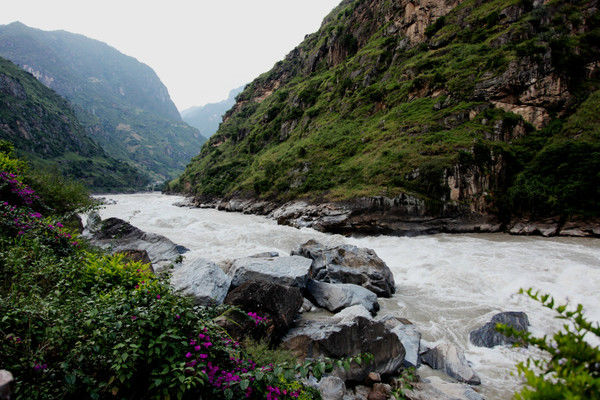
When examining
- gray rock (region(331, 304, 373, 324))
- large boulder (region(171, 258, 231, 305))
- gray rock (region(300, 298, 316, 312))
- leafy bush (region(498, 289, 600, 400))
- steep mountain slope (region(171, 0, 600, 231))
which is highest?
steep mountain slope (region(171, 0, 600, 231))

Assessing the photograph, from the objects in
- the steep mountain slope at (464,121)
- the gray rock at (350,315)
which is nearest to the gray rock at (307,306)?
the gray rock at (350,315)

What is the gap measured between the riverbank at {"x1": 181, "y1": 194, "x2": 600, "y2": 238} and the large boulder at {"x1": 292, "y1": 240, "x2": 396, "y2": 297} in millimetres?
11228

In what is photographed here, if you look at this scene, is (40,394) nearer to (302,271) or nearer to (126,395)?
(126,395)

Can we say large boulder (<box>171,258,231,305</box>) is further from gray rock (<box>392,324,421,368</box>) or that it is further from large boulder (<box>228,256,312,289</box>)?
gray rock (<box>392,324,421,368</box>)

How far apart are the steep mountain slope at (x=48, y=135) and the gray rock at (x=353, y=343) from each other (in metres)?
110

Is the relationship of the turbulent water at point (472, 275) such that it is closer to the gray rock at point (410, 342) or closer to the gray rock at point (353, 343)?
the gray rock at point (410, 342)

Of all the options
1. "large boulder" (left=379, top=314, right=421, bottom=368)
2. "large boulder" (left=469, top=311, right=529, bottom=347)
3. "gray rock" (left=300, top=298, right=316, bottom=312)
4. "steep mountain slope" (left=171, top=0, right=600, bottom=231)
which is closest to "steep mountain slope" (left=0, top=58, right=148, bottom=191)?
"steep mountain slope" (left=171, top=0, right=600, bottom=231)

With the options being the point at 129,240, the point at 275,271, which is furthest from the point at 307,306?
the point at 129,240

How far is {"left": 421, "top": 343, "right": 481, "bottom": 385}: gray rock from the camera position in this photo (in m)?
6.23

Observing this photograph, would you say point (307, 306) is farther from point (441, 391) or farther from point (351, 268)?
point (441, 391)

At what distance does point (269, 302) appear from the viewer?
21.0 feet

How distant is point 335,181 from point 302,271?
22897 mm

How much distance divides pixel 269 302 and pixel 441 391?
4147 mm

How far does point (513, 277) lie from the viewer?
40.9 ft
